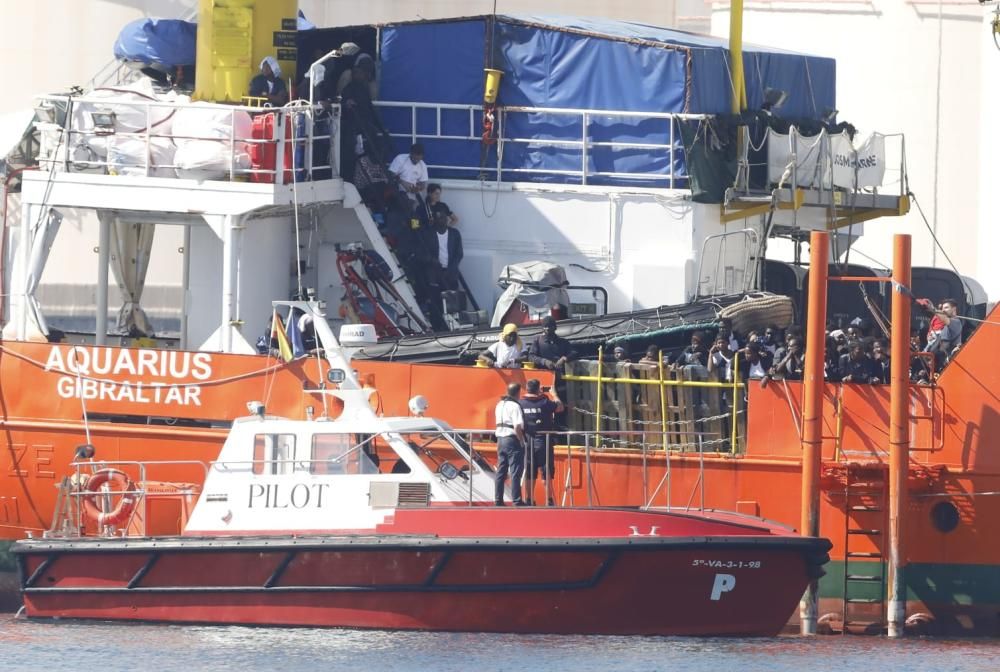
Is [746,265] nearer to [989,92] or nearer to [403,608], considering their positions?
[403,608]

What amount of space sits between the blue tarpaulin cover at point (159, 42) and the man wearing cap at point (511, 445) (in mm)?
6591

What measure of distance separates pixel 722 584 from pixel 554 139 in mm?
6114

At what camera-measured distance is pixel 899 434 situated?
16.4 m

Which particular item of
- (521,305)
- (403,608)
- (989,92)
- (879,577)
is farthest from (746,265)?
(989,92)

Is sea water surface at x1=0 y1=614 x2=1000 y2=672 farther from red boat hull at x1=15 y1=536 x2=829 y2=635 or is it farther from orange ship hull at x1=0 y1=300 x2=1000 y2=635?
orange ship hull at x1=0 y1=300 x2=1000 y2=635

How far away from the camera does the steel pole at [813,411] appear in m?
16.3

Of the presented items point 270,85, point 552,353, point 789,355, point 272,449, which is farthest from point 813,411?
point 270,85

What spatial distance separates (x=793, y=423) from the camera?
1708 centimetres

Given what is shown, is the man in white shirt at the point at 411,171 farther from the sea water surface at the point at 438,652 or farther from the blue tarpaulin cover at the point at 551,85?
the sea water surface at the point at 438,652

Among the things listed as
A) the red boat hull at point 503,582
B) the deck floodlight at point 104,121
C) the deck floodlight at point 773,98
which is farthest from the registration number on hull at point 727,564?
the deck floodlight at point 104,121

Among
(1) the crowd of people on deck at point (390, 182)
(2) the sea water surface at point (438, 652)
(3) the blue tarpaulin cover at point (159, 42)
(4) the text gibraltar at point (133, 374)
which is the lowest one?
(2) the sea water surface at point (438, 652)

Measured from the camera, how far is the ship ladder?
16891mm

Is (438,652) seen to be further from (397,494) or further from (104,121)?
(104,121)

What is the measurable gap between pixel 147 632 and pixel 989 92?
1856 cm
